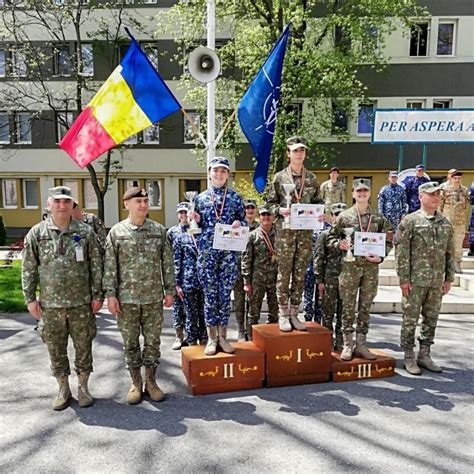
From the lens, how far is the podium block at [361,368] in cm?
519

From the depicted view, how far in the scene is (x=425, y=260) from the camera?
206 inches

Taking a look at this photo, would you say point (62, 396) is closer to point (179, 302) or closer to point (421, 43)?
point (179, 302)

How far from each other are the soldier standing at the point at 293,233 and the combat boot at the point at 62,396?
2.46 meters

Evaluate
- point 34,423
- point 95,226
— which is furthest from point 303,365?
point 95,226

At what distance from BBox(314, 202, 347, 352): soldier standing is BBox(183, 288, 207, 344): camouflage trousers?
1637mm

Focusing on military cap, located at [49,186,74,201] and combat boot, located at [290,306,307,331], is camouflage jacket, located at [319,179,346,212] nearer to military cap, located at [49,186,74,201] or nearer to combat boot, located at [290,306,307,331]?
combat boot, located at [290,306,307,331]

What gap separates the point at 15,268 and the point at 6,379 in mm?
7504

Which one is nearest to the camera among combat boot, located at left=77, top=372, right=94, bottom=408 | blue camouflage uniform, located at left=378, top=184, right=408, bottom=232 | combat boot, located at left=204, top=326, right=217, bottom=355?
combat boot, located at left=77, top=372, right=94, bottom=408

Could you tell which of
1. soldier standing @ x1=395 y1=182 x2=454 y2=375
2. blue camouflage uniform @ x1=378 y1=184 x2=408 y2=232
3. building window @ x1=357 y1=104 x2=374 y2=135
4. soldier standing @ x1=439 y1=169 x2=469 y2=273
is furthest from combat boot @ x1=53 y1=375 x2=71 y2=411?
building window @ x1=357 y1=104 x2=374 y2=135

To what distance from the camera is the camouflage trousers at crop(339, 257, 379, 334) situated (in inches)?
205

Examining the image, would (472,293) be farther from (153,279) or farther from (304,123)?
(304,123)

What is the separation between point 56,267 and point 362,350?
3621 mm

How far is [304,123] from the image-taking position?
55.1ft

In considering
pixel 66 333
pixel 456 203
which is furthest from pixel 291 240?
pixel 456 203
